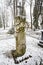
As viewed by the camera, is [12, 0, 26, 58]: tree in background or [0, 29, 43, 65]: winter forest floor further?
[12, 0, 26, 58]: tree in background

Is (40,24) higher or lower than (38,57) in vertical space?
higher

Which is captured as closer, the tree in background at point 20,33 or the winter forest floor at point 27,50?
the winter forest floor at point 27,50

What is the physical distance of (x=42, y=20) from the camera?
382 cm

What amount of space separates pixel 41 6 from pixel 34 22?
0.54 metres

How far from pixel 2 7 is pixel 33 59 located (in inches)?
81.7

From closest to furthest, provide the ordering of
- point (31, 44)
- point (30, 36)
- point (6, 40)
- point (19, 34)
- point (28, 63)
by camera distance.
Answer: point (28, 63), point (19, 34), point (31, 44), point (6, 40), point (30, 36)

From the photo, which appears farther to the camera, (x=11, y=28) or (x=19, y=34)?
(x=11, y=28)

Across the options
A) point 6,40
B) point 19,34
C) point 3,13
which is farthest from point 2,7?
point 19,34

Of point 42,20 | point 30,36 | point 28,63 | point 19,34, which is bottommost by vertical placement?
point 28,63

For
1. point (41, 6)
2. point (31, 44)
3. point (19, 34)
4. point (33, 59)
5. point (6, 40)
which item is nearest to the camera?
point (33, 59)

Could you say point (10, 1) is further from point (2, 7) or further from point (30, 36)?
point (30, 36)

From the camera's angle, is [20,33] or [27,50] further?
[27,50]

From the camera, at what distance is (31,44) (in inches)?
111

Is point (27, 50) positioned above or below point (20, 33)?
below
